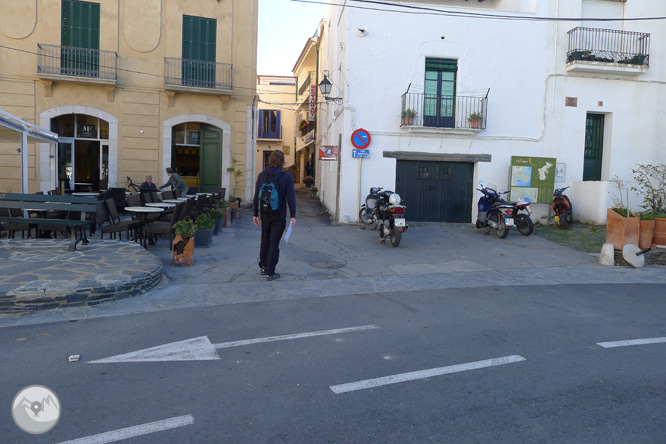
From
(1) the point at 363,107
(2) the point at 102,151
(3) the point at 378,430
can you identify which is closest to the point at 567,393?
(3) the point at 378,430

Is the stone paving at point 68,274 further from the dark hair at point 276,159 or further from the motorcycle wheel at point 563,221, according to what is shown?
the motorcycle wheel at point 563,221

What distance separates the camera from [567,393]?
3.96 meters

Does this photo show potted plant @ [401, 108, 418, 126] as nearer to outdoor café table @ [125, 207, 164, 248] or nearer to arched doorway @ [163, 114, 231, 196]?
arched doorway @ [163, 114, 231, 196]

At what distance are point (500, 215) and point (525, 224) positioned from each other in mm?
795

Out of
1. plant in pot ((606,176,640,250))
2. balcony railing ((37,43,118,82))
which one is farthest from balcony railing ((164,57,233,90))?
plant in pot ((606,176,640,250))

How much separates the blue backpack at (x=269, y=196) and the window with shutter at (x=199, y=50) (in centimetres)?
1153

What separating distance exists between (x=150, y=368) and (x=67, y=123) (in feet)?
52.9

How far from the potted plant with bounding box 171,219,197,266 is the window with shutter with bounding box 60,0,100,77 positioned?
10914 millimetres

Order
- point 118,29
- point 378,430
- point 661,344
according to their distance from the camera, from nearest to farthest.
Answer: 1. point 378,430
2. point 661,344
3. point 118,29

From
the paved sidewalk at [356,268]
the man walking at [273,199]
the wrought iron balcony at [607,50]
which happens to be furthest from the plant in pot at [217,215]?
the wrought iron balcony at [607,50]

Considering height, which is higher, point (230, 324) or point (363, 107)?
point (363, 107)

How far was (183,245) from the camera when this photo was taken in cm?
885

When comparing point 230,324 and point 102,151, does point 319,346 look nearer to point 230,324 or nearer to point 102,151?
point 230,324
